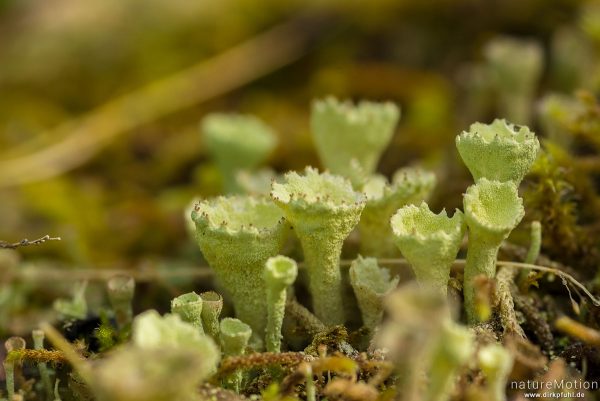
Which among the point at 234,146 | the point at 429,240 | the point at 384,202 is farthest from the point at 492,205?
the point at 234,146

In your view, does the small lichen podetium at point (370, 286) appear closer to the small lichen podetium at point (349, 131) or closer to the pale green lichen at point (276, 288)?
the pale green lichen at point (276, 288)

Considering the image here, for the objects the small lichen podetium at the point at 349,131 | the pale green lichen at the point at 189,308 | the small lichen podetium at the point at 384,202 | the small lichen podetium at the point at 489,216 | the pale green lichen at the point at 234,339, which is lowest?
the pale green lichen at the point at 234,339

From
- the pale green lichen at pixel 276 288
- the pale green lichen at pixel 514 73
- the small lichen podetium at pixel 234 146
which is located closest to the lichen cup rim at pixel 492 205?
the pale green lichen at pixel 276 288

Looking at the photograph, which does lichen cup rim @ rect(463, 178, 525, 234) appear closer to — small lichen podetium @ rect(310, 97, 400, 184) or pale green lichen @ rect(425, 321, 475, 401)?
pale green lichen @ rect(425, 321, 475, 401)

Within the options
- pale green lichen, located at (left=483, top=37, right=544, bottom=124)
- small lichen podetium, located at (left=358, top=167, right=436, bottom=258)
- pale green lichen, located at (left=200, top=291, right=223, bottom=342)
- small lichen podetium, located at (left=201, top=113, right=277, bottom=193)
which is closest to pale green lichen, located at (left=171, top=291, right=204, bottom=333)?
pale green lichen, located at (left=200, top=291, right=223, bottom=342)

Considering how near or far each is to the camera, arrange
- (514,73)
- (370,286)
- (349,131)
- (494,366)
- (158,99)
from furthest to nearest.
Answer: (158,99) → (514,73) → (349,131) → (370,286) → (494,366)

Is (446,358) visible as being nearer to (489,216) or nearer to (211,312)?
(489,216)

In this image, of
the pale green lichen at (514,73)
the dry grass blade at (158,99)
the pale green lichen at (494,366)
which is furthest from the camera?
the dry grass blade at (158,99)
